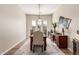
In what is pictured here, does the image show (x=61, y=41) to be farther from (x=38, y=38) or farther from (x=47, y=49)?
(x=38, y=38)

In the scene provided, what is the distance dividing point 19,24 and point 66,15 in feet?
3.21

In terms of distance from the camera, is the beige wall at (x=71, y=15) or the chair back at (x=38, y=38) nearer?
the beige wall at (x=71, y=15)

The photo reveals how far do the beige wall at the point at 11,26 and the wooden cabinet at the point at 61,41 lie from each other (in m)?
0.75

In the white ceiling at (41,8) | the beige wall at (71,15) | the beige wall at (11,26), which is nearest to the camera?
the white ceiling at (41,8)

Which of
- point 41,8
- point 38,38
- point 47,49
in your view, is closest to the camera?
point 41,8

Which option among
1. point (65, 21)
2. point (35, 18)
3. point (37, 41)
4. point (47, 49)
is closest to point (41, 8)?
point (35, 18)

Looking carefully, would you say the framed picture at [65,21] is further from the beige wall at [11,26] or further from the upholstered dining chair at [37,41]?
the beige wall at [11,26]

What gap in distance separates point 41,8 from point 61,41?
0.86 m

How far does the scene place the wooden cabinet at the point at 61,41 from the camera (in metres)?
2.76

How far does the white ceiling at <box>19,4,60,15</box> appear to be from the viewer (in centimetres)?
240

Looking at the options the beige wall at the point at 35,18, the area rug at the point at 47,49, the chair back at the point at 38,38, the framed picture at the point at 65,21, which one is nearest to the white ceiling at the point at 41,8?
the beige wall at the point at 35,18

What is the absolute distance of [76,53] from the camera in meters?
2.32

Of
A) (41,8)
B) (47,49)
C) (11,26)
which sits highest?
(41,8)

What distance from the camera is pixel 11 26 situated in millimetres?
2773
